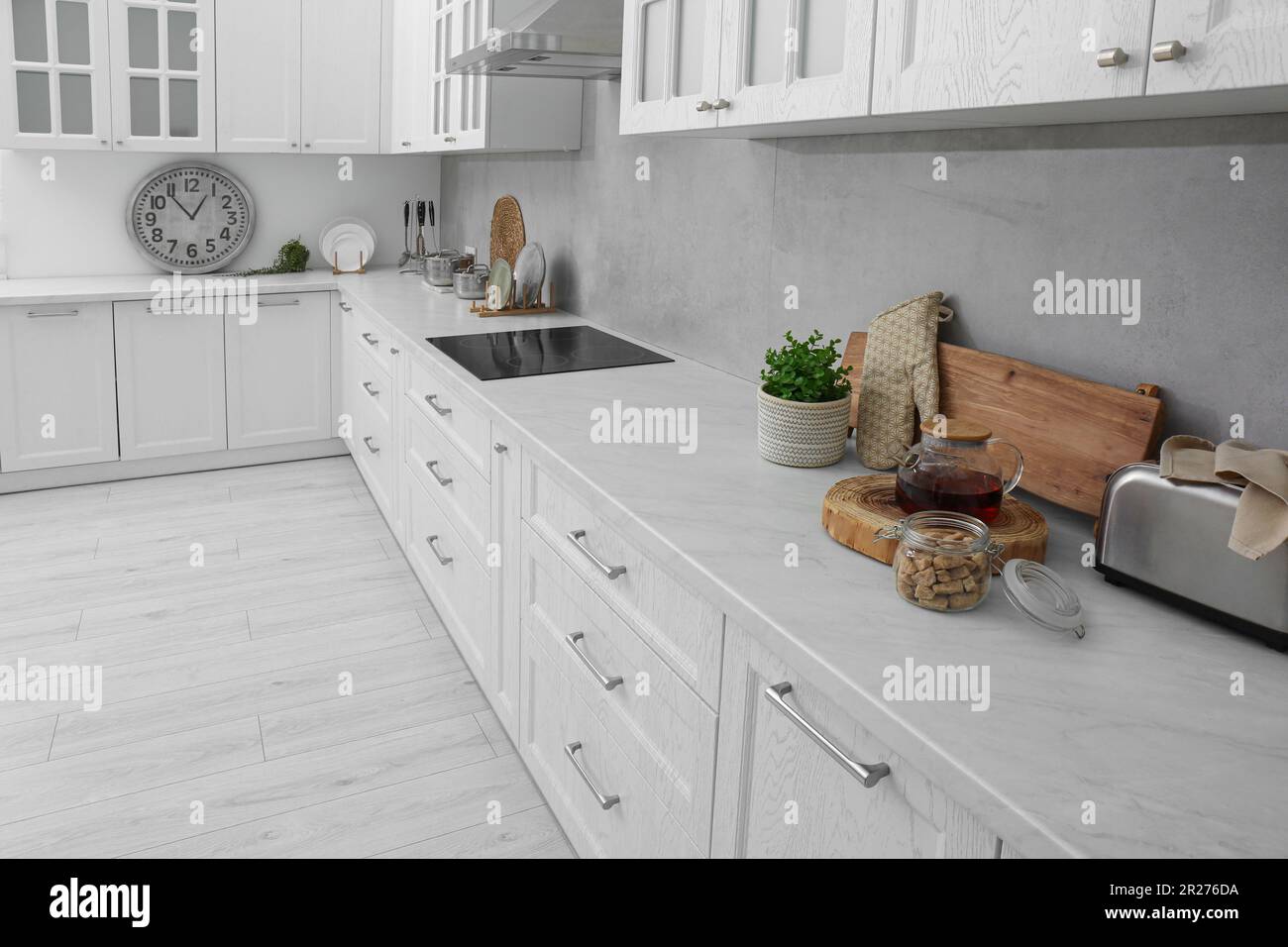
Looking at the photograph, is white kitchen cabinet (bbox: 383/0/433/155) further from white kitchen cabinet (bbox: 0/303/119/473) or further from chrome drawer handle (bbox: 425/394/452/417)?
chrome drawer handle (bbox: 425/394/452/417)

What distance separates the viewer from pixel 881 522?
1.36 m

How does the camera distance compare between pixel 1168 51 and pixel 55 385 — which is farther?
pixel 55 385

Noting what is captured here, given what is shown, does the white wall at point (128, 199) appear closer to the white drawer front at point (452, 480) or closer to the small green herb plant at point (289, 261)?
the small green herb plant at point (289, 261)

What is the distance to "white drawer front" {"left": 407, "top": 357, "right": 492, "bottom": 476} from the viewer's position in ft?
7.48

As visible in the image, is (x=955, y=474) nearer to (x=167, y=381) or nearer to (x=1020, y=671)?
(x=1020, y=671)

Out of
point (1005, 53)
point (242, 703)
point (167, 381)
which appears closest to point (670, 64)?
point (1005, 53)

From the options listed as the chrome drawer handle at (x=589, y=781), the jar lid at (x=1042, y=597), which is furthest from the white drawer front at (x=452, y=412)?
the jar lid at (x=1042, y=597)

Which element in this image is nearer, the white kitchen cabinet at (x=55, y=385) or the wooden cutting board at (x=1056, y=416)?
the wooden cutting board at (x=1056, y=416)

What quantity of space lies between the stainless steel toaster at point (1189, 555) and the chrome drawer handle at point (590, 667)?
77 cm

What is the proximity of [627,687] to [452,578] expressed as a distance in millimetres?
1153

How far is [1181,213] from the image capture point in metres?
1.35

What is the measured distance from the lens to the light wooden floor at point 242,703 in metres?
2.00

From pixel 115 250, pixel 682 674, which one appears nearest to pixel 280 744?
pixel 682 674

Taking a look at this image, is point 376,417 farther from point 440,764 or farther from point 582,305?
point 440,764
